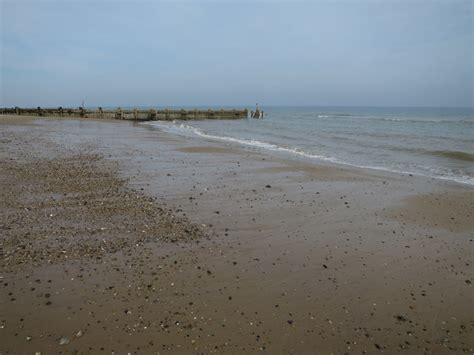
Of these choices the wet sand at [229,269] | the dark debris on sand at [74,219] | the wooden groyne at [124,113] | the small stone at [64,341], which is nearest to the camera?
the small stone at [64,341]

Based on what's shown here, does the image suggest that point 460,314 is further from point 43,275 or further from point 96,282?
point 43,275

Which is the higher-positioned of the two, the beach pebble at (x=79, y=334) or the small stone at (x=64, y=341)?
the beach pebble at (x=79, y=334)

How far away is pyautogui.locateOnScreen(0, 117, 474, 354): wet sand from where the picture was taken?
3.25m

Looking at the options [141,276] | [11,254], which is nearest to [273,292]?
[141,276]

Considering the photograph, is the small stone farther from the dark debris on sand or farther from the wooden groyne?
the wooden groyne

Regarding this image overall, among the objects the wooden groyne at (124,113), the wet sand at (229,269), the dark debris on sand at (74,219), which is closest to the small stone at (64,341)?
the wet sand at (229,269)

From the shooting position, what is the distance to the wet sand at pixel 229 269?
10.6 ft

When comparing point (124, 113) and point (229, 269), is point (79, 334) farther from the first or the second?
point (124, 113)

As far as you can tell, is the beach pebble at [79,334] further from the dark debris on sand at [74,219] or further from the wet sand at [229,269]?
the dark debris on sand at [74,219]

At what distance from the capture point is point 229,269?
4547mm

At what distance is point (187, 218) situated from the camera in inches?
254

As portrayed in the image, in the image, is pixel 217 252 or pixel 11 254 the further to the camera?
pixel 217 252

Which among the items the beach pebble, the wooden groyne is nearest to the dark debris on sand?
the beach pebble

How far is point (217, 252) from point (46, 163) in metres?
9.03
